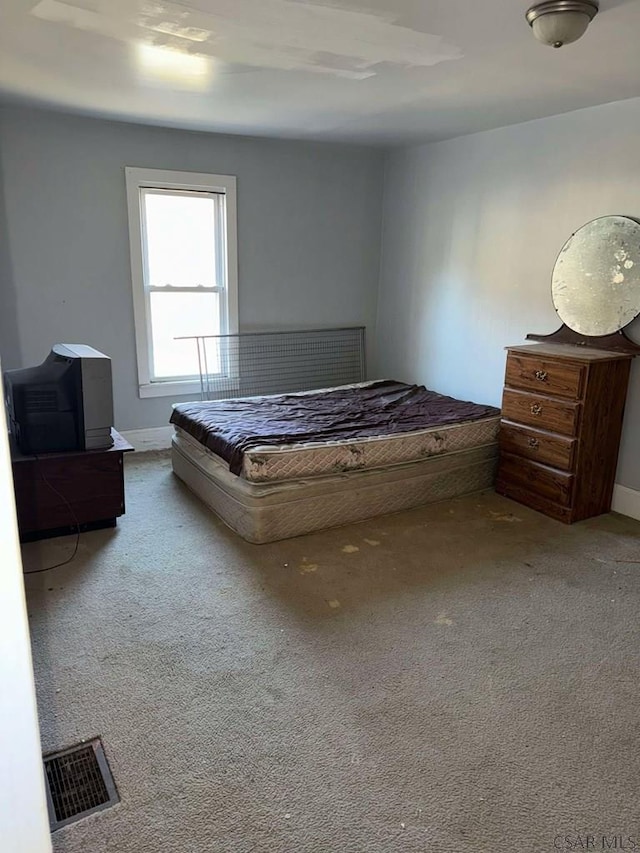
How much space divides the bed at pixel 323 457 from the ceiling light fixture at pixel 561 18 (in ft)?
6.41

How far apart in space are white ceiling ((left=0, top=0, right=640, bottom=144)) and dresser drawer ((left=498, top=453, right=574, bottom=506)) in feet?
6.44

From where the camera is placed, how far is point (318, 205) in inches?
182

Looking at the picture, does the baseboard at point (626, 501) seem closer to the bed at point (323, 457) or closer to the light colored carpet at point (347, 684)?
the light colored carpet at point (347, 684)

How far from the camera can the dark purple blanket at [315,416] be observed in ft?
10.4

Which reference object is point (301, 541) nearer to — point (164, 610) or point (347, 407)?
point (164, 610)

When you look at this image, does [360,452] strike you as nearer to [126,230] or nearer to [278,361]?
[278,361]

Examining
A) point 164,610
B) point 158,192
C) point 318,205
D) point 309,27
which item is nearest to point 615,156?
point 309,27

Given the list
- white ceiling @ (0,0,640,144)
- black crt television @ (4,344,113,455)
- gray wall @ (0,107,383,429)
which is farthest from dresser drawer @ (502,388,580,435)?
black crt television @ (4,344,113,455)

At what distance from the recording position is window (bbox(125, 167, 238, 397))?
159 inches

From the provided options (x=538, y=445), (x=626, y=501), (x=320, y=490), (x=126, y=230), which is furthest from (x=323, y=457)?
(x=126, y=230)

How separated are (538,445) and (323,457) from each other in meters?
1.27

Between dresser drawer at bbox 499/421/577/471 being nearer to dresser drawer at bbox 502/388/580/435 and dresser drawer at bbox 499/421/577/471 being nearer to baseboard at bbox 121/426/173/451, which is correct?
dresser drawer at bbox 502/388/580/435

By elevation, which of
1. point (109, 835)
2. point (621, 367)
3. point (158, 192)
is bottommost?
point (109, 835)

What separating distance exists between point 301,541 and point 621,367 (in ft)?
6.45
